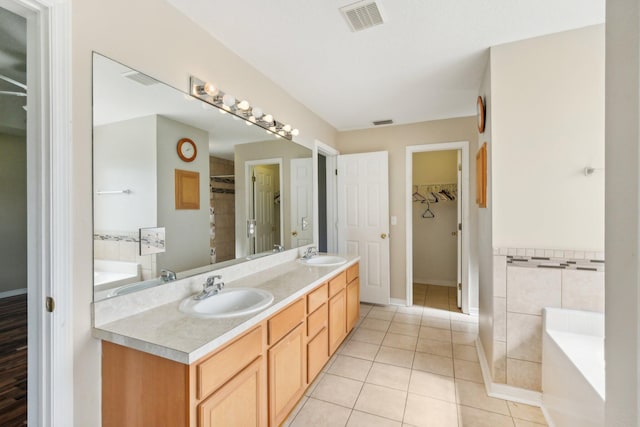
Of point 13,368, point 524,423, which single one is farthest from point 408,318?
point 13,368

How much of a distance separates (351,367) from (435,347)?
2.94 feet

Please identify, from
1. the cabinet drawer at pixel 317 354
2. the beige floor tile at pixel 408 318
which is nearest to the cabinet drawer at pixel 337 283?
the cabinet drawer at pixel 317 354

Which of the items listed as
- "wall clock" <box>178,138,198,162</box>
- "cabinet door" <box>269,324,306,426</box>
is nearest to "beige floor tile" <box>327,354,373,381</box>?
"cabinet door" <box>269,324,306,426</box>

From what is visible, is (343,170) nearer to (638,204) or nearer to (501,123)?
(501,123)

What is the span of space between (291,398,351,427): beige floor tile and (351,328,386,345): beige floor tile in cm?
99

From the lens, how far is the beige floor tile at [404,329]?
296cm

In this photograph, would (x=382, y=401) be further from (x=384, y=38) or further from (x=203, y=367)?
(x=384, y=38)

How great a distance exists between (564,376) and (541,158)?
1.31m

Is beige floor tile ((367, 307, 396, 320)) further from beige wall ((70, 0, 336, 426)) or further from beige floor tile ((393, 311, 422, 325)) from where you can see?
beige wall ((70, 0, 336, 426))

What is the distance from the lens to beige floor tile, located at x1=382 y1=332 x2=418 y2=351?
105 inches

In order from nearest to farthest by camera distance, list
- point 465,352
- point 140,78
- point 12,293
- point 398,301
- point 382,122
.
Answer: point 140,78, point 465,352, point 382,122, point 398,301, point 12,293

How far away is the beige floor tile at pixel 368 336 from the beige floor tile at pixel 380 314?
0.39 meters

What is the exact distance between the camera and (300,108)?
2986 millimetres

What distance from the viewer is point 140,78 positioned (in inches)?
55.3
